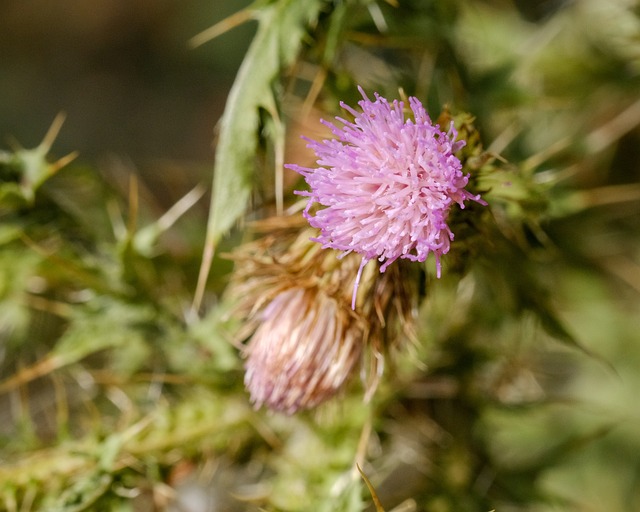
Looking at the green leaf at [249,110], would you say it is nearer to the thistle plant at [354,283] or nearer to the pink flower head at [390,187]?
the thistle plant at [354,283]

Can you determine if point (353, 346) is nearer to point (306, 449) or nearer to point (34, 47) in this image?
point (306, 449)

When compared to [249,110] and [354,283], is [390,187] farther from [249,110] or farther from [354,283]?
[249,110]

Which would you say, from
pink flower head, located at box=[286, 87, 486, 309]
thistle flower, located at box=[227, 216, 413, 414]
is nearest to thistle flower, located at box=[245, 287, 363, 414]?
thistle flower, located at box=[227, 216, 413, 414]

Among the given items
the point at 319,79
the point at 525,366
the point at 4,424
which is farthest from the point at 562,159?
the point at 4,424

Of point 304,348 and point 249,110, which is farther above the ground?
point 249,110

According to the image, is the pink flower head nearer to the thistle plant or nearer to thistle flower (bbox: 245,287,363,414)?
the thistle plant

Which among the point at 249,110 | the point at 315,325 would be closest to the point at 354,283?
the point at 315,325

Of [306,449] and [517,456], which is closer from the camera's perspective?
[306,449]

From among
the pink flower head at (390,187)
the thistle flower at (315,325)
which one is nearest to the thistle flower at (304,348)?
the thistle flower at (315,325)
